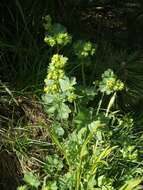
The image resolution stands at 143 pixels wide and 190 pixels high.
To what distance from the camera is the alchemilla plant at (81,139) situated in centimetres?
223

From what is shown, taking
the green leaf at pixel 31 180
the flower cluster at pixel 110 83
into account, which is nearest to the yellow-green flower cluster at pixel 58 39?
the flower cluster at pixel 110 83

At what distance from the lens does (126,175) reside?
7.72 feet

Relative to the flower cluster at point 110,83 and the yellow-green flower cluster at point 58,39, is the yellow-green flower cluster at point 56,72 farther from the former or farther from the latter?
the flower cluster at point 110,83

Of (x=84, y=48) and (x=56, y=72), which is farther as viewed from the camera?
(x=84, y=48)

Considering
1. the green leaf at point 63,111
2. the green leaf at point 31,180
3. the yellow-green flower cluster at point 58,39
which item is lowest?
the green leaf at point 31,180

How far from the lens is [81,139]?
90.7 inches

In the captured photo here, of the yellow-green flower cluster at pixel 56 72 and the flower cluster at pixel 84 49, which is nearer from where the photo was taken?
the yellow-green flower cluster at pixel 56 72

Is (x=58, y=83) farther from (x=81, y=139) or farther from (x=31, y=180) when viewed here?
(x=31, y=180)

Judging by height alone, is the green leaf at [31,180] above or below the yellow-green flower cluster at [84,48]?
below

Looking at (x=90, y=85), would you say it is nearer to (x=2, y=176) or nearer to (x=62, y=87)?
(x=62, y=87)

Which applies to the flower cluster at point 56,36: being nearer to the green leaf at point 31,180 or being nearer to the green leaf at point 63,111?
the green leaf at point 63,111

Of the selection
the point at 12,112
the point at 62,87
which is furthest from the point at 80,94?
the point at 12,112

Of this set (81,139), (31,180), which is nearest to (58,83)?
(81,139)

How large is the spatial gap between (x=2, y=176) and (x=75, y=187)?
1.10ft
